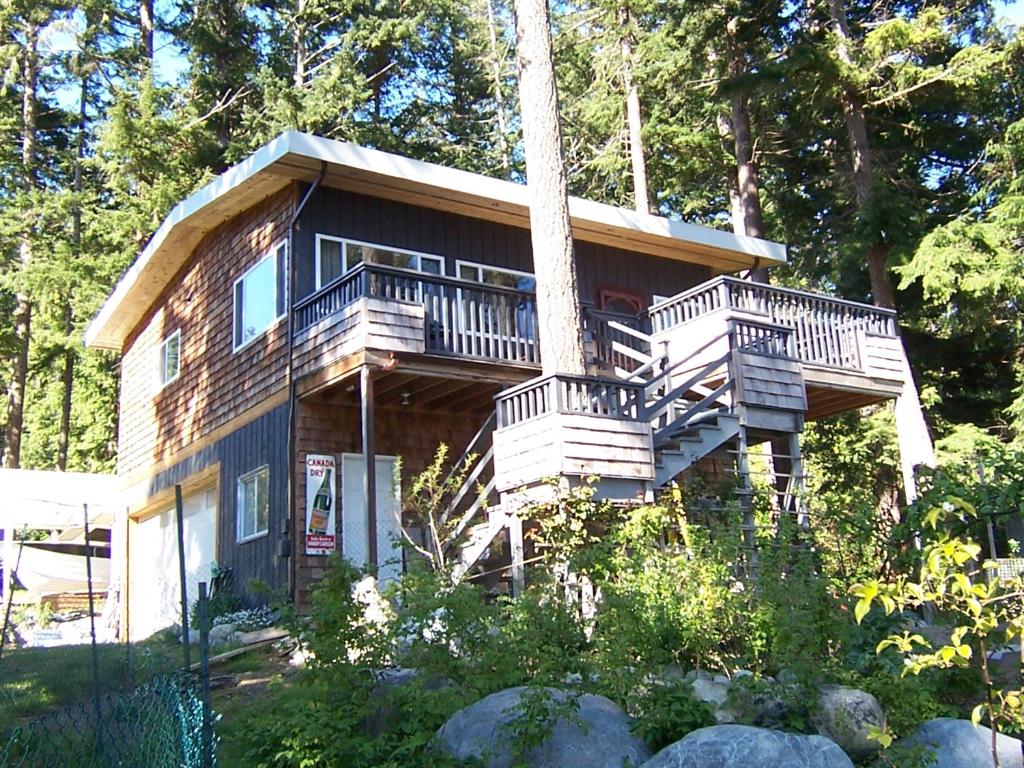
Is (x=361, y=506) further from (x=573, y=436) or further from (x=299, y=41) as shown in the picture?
(x=299, y=41)

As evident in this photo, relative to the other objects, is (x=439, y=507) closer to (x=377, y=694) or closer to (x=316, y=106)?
(x=377, y=694)

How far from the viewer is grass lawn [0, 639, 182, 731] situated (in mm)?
8430

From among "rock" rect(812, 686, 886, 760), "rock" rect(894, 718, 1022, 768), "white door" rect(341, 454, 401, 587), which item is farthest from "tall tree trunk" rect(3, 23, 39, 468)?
"rock" rect(894, 718, 1022, 768)

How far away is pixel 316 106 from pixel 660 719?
73.4 feet

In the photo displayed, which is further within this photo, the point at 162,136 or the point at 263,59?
the point at 263,59

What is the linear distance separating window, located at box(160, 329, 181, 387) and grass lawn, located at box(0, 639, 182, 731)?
6.81 metres

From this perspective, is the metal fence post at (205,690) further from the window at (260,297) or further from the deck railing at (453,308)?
the window at (260,297)

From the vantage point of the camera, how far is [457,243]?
1517 cm

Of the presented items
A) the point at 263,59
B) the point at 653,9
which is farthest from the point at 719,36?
the point at 263,59

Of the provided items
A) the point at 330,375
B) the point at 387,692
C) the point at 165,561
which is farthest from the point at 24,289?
the point at 387,692

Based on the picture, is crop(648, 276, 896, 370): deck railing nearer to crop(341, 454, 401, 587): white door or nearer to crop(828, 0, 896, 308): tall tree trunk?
crop(828, 0, 896, 308): tall tree trunk

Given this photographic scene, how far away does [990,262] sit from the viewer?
16812 mm

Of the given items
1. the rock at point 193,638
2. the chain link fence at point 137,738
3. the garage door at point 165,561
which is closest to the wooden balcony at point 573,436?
the rock at point 193,638

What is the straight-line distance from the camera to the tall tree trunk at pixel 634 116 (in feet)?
74.5
